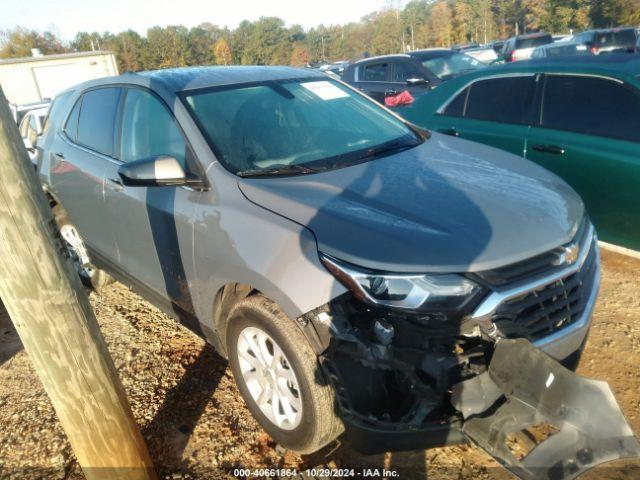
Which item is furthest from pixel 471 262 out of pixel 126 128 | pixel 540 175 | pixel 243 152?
pixel 126 128

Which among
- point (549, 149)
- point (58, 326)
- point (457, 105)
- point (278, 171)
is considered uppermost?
point (278, 171)

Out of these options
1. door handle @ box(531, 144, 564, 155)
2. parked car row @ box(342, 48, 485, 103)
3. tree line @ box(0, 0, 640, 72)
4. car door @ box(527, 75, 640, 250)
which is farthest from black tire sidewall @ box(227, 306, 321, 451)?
tree line @ box(0, 0, 640, 72)

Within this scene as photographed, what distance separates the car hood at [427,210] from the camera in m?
1.98

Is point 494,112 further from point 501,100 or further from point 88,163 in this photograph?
point 88,163

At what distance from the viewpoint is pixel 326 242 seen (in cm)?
205

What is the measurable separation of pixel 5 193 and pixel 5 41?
77396 millimetres

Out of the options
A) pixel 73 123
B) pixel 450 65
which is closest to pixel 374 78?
pixel 450 65

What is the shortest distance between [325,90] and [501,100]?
6.29 feet

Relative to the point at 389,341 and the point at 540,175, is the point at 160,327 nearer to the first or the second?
the point at 389,341

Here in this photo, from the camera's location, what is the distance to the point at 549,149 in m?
4.06

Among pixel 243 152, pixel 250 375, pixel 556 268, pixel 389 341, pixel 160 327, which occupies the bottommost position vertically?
pixel 160 327

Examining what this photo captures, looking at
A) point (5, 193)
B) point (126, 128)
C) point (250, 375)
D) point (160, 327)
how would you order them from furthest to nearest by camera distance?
point (160, 327), point (126, 128), point (250, 375), point (5, 193)

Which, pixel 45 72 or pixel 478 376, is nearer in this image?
pixel 478 376

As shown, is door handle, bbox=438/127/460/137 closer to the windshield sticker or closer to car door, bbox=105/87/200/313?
the windshield sticker
